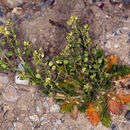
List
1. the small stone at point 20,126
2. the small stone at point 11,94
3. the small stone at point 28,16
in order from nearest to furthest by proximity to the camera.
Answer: the small stone at point 20,126
the small stone at point 11,94
the small stone at point 28,16

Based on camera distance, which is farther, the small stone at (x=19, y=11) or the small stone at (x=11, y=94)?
the small stone at (x=19, y=11)

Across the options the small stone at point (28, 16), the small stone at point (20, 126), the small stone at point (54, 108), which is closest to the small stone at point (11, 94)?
the small stone at point (20, 126)

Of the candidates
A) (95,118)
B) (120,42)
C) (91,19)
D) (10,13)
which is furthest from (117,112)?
(10,13)

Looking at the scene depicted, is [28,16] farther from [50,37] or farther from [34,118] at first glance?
[34,118]

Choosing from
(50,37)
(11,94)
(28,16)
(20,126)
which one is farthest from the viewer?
(28,16)

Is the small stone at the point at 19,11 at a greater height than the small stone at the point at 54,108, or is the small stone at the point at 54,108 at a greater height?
the small stone at the point at 19,11

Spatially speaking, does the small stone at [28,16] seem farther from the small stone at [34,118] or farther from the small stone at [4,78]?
the small stone at [34,118]

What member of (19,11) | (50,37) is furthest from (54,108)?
(19,11)

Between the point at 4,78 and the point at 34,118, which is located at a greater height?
the point at 4,78

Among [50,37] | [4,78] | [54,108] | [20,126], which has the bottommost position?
[20,126]
